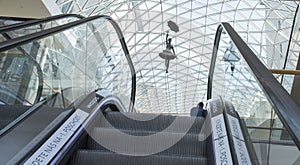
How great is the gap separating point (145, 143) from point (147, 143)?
2cm

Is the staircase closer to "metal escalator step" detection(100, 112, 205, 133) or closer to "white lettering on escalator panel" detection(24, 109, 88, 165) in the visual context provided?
"metal escalator step" detection(100, 112, 205, 133)

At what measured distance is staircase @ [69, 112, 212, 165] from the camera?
2441 mm

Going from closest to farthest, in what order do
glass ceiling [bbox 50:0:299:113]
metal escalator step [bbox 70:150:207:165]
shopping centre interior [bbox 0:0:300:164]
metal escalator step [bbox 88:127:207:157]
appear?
shopping centre interior [bbox 0:0:300:164]
metal escalator step [bbox 70:150:207:165]
metal escalator step [bbox 88:127:207:157]
glass ceiling [bbox 50:0:299:113]

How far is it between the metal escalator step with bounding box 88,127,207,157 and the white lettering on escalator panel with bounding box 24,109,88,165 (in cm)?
23

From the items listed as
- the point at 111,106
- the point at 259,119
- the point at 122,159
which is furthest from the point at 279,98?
the point at 111,106

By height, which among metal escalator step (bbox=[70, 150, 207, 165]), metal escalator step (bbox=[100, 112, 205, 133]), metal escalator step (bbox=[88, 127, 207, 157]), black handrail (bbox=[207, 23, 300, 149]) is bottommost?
metal escalator step (bbox=[70, 150, 207, 165])

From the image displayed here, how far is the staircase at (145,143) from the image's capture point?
2.44m

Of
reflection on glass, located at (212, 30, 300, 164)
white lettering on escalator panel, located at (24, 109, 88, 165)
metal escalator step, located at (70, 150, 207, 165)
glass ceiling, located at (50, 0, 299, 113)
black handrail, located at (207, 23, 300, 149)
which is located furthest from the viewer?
glass ceiling, located at (50, 0, 299, 113)

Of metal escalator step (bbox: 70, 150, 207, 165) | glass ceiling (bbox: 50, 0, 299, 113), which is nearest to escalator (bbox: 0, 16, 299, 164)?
metal escalator step (bbox: 70, 150, 207, 165)

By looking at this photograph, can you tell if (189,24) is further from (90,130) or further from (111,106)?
(90,130)

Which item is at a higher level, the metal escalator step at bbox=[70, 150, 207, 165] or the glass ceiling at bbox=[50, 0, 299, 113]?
the glass ceiling at bbox=[50, 0, 299, 113]

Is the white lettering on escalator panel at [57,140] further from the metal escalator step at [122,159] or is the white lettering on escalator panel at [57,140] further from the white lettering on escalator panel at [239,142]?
the white lettering on escalator panel at [239,142]

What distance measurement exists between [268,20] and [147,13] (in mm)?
7287

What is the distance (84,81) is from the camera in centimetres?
498
